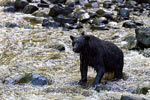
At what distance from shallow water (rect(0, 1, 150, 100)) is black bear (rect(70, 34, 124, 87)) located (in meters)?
0.45

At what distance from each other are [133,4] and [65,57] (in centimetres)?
1654

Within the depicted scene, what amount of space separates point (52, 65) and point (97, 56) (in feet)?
12.4

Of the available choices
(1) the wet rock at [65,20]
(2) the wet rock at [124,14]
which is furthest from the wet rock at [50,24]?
(2) the wet rock at [124,14]

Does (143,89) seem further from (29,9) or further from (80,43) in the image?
(29,9)

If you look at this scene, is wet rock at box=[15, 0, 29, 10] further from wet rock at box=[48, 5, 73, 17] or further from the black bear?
the black bear

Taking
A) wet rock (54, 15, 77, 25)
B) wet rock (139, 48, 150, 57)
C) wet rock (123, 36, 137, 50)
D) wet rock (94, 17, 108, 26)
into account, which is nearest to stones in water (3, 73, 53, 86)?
wet rock (139, 48, 150, 57)

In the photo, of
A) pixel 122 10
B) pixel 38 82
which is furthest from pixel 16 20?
pixel 38 82

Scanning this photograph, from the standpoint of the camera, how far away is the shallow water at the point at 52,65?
392 inches

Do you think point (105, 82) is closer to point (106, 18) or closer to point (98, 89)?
point (98, 89)

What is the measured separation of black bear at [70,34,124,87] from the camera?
10.1 metres

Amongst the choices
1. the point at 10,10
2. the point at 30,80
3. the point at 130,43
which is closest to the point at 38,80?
the point at 30,80

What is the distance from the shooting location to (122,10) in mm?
25297

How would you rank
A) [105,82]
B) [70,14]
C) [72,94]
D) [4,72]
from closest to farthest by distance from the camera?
[72,94] < [105,82] < [4,72] < [70,14]

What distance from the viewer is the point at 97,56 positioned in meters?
10.6
